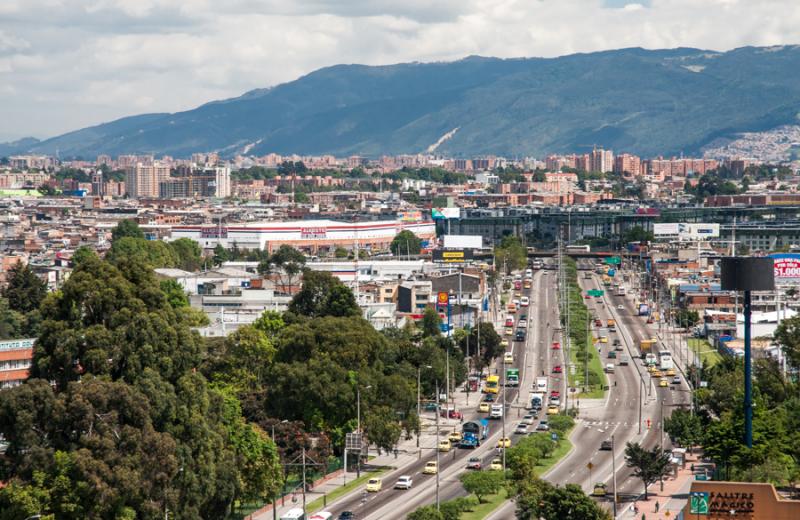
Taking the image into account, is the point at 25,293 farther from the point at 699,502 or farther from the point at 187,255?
the point at 699,502

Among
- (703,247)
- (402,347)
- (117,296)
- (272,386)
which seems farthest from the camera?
(703,247)

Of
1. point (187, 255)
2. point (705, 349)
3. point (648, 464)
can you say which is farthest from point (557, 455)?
point (187, 255)

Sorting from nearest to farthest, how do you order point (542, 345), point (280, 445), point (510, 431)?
1. point (280, 445)
2. point (510, 431)
3. point (542, 345)

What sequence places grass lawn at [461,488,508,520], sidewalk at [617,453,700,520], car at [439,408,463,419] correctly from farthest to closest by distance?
1. car at [439,408,463,419]
2. sidewalk at [617,453,700,520]
3. grass lawn at [461,488,508,520]

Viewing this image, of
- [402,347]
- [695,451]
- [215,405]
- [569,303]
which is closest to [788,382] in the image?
[695,451]

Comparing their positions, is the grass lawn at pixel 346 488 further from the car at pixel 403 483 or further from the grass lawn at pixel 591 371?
the grass lawn at pixel 591 371

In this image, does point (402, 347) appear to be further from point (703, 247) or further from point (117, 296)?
point (703, 247)

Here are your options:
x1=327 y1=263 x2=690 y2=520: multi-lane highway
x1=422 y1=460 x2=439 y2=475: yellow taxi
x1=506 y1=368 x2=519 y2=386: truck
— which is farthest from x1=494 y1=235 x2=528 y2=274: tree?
x1=422 y1=460 x2=439 y2=475: yellow taxi

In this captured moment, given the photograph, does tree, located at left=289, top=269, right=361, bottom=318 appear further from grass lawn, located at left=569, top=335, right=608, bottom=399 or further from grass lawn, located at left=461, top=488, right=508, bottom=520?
grass lawn, located at left=461, top=488, right=508, bottom=520
